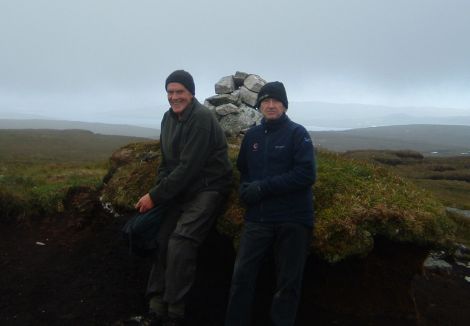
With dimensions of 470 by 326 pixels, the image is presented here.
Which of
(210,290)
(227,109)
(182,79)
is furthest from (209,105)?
(210,290)

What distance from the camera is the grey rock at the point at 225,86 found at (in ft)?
61.9

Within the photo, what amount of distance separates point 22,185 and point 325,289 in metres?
12.5

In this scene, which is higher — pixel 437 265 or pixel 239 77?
pixel 239 77

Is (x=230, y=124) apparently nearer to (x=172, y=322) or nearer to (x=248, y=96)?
(x=248, y=96)

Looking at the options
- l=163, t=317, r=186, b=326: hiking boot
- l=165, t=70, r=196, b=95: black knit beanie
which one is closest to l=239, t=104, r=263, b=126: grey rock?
l=165, t=70, r=196, b=95: black knit beanie

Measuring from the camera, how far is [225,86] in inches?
742

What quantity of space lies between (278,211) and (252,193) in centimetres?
56

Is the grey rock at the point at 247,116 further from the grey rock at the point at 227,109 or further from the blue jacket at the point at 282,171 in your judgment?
the blue jacket at the point at 282,171

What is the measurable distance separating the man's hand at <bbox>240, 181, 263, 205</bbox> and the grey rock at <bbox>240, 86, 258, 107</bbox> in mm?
10807

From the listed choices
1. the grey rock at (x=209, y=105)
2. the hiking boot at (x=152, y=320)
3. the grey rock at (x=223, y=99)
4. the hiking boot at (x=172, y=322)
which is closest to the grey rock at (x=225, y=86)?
the grey rock at (x=223, y=99)

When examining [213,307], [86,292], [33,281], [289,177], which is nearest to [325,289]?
[213,307]

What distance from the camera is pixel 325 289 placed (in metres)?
9.97

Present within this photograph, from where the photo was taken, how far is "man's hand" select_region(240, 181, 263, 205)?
306 inches

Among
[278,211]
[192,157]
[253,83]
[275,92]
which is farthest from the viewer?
[253,83]
